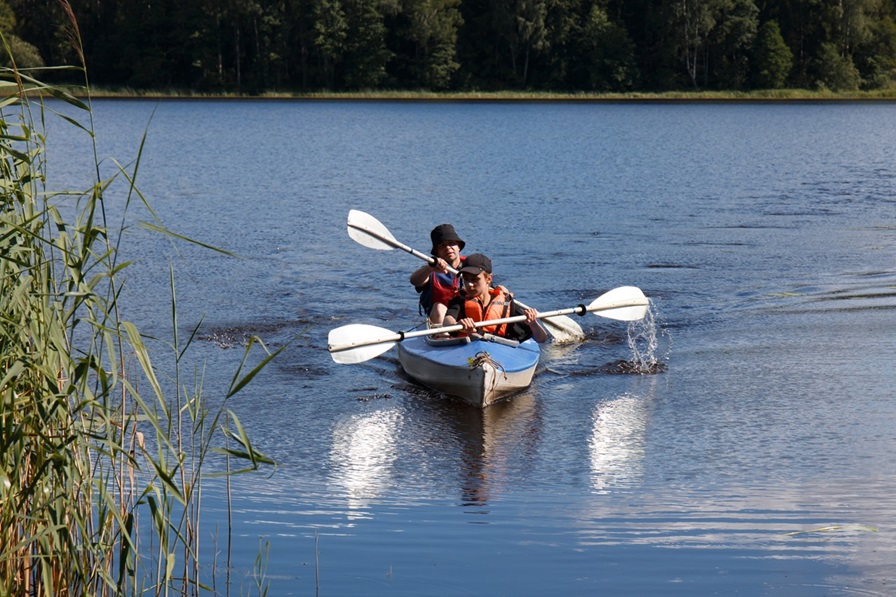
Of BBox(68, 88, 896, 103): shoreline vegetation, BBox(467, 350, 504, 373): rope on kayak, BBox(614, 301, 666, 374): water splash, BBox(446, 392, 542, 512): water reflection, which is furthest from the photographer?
BBox(68, 88, 896, 103): shoreline vegetation

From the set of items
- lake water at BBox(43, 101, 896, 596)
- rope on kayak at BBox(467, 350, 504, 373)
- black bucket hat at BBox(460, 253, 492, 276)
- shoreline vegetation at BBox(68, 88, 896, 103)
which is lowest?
lake water at BBox(43, 101, 896, 596)

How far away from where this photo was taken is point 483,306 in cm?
884

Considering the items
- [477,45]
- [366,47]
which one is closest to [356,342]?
[366,47]

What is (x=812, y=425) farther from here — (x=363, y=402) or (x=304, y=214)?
(x=304, y=214)

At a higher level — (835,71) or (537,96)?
(835,71)

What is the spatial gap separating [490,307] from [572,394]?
92cm

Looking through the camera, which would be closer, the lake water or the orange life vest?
the lake water

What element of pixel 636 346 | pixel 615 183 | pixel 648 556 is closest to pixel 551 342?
pixel 636 346

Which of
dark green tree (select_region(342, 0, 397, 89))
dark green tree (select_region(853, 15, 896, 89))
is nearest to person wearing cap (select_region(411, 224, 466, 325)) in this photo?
dark green tree (select_region(342, 0, 397, 89))

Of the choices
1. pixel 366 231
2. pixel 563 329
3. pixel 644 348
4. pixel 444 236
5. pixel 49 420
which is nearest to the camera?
pixel 49 420

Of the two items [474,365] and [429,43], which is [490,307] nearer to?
[474,365]

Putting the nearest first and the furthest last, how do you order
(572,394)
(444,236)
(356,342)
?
1. (356,342)
2. (572,394)
3. (444,236)

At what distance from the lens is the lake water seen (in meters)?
5.28

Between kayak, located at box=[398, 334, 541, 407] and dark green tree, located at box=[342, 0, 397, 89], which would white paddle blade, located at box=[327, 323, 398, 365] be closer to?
kayak, located at box=[398, 334, 541, 407]
